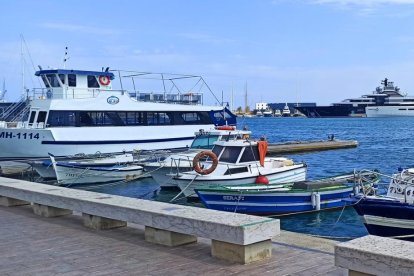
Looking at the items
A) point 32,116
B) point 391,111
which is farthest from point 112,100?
point 391,111

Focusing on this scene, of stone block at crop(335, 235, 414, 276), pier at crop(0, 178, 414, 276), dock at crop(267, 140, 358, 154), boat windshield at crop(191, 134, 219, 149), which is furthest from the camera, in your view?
dock at crop(267, 140, 358, 154)

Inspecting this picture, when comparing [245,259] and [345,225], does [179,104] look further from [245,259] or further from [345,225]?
[245,259]

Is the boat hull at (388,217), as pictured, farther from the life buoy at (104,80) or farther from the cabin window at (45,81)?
the cabin window at (45,81)

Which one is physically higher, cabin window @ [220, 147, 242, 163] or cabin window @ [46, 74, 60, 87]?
cabin window @ [46, 74, 60, 87]

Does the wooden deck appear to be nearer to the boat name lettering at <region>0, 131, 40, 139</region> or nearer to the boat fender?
the boat fender

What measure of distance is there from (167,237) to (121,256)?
0.74 m

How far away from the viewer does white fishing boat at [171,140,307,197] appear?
66.9 ft

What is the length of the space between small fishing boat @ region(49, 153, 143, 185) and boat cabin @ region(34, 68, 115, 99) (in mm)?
7106

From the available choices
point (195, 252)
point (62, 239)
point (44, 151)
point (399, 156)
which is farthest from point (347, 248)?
Answer: point (399, 156)

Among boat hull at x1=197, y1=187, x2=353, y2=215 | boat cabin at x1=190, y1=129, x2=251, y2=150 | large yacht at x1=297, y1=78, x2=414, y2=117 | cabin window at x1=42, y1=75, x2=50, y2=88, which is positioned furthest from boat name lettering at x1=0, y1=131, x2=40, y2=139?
large yacht at x1=297, y1=78, x2=414, y2=117

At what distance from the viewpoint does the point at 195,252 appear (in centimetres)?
745

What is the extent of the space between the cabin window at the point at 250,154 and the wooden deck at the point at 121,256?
1172 cm

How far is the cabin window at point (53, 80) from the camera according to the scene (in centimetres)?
3379

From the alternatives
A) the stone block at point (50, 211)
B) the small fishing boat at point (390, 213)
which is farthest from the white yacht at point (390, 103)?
the stone block at point (50, 211)
